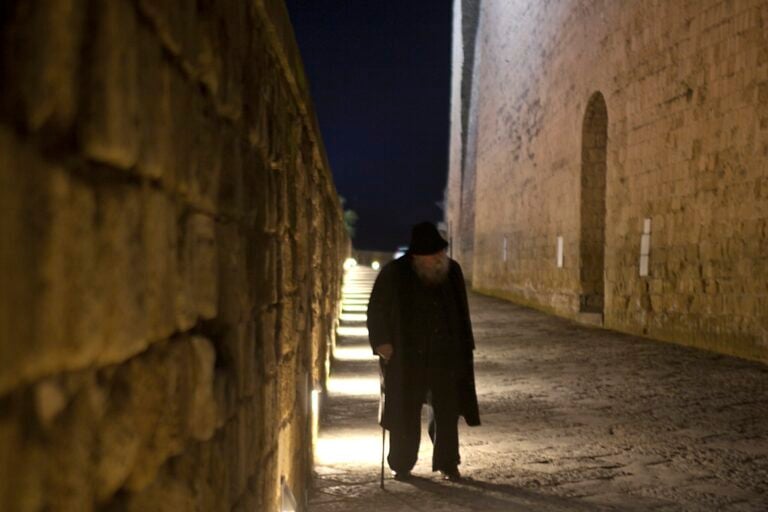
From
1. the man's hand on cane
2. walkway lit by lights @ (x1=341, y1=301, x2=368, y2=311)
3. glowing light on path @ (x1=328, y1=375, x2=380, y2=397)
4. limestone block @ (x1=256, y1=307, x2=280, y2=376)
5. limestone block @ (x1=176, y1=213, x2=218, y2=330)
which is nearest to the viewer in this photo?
limestone block @ (x1=176, y1=213, x2=218, y2=330)

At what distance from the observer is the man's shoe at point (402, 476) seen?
15.8ft

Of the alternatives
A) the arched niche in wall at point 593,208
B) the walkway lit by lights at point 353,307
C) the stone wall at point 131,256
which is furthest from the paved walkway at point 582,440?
the walkway lit by lights at point 353,307

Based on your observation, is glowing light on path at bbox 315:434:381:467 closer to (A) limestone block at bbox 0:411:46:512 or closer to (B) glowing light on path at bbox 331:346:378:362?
(B) glowing light on path at bbox 331:346:378:362

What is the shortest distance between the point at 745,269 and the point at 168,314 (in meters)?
9.28

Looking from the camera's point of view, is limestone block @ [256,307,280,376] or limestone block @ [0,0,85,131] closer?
limestone block @ [0,0,85,131]

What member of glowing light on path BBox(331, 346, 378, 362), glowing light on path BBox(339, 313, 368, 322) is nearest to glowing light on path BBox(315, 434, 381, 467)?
glowing light on path BBox(331, 346, 378, 362)

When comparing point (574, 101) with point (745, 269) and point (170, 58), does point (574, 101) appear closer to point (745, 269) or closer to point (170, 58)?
point (745, 269)

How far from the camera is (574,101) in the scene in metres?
16.0

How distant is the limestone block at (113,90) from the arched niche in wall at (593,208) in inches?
581

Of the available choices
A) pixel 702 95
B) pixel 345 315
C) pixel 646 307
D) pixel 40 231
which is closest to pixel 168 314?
pixel 40 231

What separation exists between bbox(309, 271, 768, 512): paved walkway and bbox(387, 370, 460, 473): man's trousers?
0.12m

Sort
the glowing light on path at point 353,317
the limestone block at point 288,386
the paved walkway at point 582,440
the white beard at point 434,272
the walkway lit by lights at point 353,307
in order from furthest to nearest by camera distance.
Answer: the walkway lit by lights at point 353,307
the glowing light on path at point 353,317
the white beard at point 434,272
the paved walkway at point 582,440
the limestone block at point 288,386

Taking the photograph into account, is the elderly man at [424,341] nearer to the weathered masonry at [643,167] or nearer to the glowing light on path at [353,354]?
the glowing light on path at [353,354]

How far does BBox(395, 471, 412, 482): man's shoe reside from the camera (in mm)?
4828
